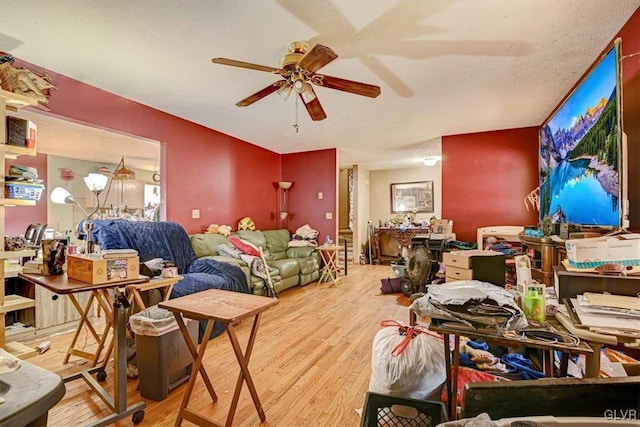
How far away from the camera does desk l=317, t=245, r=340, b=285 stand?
196 inches

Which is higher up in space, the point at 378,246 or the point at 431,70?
the point at 431,70

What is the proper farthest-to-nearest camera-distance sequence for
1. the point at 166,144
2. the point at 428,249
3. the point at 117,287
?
the point at 428,249, the point at 166,144, the point at 117,287

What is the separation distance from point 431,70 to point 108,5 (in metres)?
2.39

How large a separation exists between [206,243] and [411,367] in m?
3.09

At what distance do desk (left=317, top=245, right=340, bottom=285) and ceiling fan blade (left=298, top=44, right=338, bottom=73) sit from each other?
336cm

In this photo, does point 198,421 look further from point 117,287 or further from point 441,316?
point 441,316

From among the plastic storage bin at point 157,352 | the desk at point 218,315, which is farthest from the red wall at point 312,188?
the desk at point 218,315

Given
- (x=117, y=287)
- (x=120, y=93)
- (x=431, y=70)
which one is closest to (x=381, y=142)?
(x=431, y=70)

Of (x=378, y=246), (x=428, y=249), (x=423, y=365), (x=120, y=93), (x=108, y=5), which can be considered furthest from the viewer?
(x=378, y=246)

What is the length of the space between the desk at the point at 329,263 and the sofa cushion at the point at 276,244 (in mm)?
655

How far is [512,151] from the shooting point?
14.2 ft

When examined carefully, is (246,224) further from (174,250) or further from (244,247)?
(174,250)

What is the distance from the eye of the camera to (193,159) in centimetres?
406

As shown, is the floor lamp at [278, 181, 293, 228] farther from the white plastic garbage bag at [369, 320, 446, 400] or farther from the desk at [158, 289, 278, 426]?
the white plastic garbage bag at [369, 320, 446, 400]
